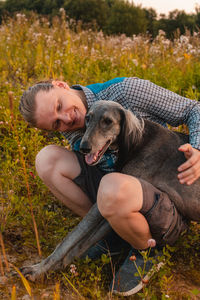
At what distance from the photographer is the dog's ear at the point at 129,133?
2.12 metres

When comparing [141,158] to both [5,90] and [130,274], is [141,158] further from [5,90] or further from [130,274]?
[5,90]

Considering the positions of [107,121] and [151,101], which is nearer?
[107,121]

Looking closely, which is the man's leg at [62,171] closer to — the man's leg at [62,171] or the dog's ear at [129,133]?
the man's leg at [62,171]

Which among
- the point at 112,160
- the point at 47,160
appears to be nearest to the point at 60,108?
the point at 47,160

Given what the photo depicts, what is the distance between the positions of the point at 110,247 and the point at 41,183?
1017 mm

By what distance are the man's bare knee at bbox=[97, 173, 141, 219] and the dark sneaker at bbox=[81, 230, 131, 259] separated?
0.57 meters

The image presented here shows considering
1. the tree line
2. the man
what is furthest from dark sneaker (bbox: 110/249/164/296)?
the tree line

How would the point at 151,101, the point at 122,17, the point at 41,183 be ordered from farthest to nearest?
the point at 122,17
the point at 41,183
the point at 151,101

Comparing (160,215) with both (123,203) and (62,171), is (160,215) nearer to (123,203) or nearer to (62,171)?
(123,203)

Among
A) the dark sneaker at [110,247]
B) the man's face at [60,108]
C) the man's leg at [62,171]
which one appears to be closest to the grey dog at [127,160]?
the dark sneaker at [110,247]

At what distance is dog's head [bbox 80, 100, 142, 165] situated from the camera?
2.04 metres

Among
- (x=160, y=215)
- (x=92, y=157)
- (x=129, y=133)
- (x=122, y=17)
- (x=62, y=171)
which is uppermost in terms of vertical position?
(x=129, y=133)

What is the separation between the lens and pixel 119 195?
1971mm

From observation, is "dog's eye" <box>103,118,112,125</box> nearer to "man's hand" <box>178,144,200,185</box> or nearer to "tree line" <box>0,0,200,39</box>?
"man's hand" <box>178,144,200,185</box>
